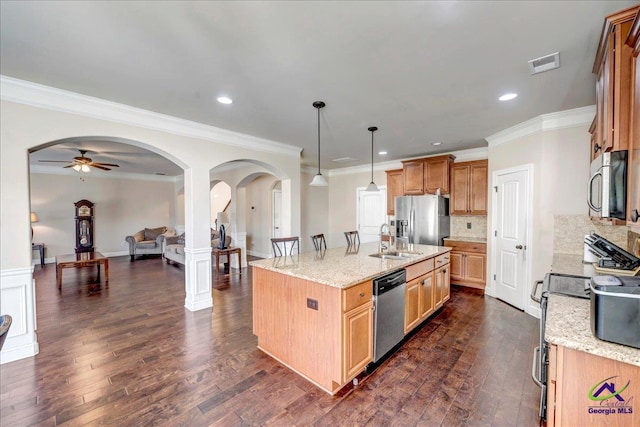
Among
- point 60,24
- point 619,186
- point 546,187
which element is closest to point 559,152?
point 546,187

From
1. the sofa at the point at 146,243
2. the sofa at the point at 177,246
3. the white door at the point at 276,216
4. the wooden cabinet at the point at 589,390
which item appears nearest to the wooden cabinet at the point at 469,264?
the wooden cabinet at the point at 589,390

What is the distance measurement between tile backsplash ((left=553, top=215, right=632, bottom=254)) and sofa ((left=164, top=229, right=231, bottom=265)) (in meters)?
5.84

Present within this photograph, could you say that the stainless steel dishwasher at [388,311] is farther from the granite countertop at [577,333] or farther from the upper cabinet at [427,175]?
the upper cabinet at [427,175]

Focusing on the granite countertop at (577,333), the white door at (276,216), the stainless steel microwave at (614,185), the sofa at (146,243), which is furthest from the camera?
the sofa at (146,243)

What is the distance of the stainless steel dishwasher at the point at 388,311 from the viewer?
7.68 feet

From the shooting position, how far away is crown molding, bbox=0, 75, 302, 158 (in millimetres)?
2527

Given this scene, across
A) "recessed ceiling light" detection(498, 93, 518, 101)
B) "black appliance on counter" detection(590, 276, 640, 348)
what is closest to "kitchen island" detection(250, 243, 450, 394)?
"black appliance on counter" detection(590, 276, 640, 348)

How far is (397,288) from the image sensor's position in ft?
8.46

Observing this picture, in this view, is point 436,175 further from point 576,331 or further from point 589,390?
point 589,390

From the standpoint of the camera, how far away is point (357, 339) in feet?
7.09

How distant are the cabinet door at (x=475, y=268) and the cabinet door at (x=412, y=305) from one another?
2383 mm

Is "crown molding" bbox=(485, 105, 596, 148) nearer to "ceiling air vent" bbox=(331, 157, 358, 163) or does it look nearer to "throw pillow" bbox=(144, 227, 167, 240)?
"ceiling air vent" bbox=(331, 157, 358, 163)

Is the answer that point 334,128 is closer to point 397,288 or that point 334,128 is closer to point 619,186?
point 397,288

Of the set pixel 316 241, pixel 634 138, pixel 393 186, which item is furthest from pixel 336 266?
pixel 393 186
